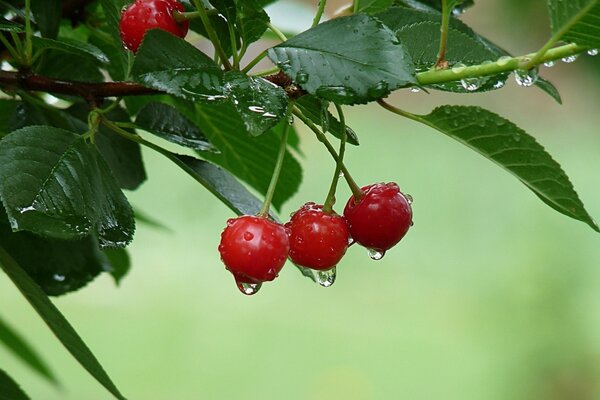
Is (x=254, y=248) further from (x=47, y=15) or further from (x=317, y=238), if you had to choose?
(x=47, y=15)

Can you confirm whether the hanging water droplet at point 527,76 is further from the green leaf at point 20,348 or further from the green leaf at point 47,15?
the green leaf at point 20,348

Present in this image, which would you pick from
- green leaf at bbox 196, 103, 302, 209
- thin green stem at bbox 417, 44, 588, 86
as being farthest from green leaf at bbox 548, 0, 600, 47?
green leaf at bbox 196, 103, 302, 209

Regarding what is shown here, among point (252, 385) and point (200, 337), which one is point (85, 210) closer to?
point (252, 385)

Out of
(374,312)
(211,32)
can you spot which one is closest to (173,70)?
(211,32)

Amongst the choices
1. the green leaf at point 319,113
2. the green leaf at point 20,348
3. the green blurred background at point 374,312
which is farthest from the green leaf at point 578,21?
the green blurred background at point 374,312

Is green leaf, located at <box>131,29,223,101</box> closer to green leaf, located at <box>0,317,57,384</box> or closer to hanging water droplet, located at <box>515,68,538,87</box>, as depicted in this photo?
hanging water droplet, located at <box>515,68,538,87</box>

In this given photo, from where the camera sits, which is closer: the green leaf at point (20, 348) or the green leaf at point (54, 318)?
the green leaf at point (54, 318)

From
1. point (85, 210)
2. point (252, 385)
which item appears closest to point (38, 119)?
point (85, 210)
